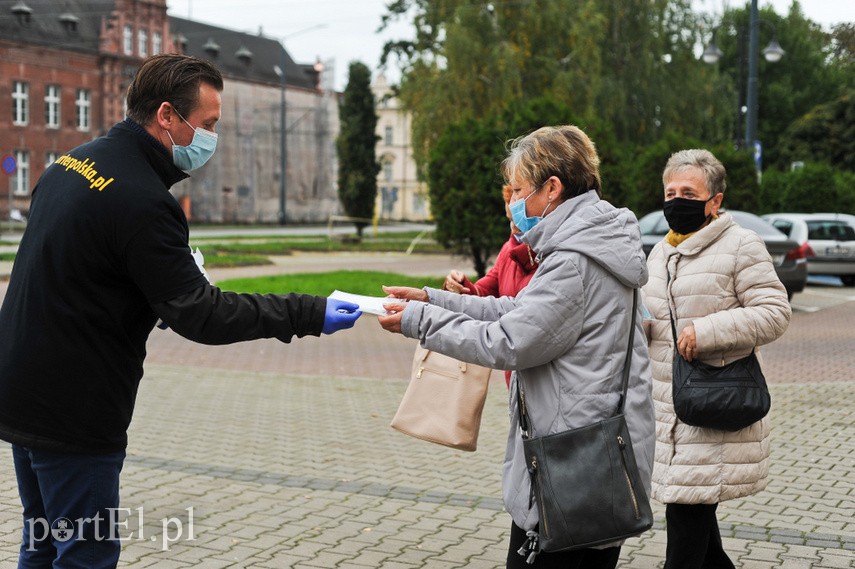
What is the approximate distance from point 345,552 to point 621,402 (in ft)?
8.59

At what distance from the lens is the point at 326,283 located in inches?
775

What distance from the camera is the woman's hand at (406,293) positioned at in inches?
146

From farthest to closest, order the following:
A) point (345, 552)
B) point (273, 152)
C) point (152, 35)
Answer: point (273, 152) → point (152, 35) → point (345, 552)

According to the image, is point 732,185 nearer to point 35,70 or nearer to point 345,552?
point 345,552

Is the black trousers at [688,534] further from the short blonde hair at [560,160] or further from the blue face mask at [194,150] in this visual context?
the blue face mask at [194,150]

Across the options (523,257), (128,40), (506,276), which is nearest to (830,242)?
(506,276)

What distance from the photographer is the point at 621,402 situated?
3240mm

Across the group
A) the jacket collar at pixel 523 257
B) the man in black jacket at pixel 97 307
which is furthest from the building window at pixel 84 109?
the man in black jacket at pixel 97 307

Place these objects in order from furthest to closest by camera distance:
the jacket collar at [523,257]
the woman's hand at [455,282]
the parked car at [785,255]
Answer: the parked car at [785,255], the jacket collar at [523,257], the woman's hand at [455,282]

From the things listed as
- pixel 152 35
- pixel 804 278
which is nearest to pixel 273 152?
pixel 152 35

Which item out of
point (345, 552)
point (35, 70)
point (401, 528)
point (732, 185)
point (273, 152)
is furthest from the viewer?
point (273, 152)

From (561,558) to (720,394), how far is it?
4.00 ft

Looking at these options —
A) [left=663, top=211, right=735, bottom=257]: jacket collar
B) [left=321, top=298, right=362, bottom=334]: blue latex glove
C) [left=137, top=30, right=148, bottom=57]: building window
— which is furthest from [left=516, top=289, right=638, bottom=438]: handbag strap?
[left=137, top=30, right=148, bottom=57]: building window

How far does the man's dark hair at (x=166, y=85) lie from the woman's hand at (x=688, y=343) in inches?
81.5
